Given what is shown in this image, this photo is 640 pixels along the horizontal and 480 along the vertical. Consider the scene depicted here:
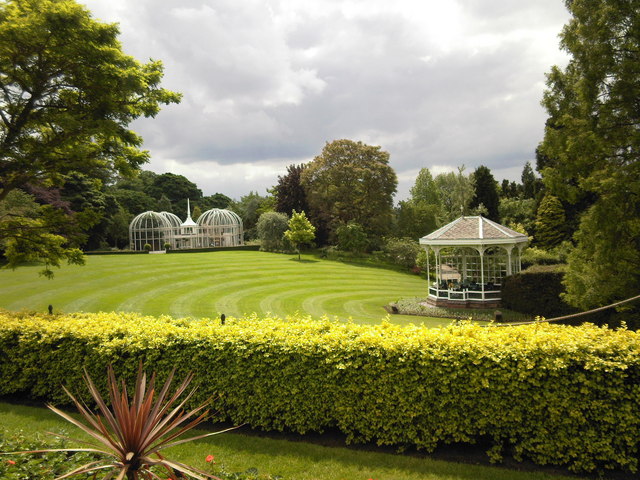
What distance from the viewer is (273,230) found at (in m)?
39.6

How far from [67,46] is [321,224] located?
115 feet

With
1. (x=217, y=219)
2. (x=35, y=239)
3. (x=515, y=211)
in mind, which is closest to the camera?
(x=35, y=239)

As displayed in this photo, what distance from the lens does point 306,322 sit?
6371 millimetres

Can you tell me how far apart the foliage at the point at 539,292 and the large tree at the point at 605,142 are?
5.11m

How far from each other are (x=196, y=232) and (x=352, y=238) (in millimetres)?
19078

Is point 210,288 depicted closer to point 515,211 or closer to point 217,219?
point 217,219

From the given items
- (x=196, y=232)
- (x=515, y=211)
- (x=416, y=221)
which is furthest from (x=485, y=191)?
(x=196, y=232)

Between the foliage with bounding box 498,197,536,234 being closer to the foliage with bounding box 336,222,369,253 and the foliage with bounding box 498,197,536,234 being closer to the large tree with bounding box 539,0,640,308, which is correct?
the foliage with bounding box 336,222,369,253

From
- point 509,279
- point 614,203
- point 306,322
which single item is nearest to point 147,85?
point 306,322

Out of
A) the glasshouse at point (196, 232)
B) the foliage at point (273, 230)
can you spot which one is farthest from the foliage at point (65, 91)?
the glasshouse at point (196, 232)

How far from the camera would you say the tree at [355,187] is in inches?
1613

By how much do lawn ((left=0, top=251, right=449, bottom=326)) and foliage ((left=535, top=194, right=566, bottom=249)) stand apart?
10.8m

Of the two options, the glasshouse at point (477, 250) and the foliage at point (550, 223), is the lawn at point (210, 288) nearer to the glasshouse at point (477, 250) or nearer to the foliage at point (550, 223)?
the glasshouse at point (477, 250)

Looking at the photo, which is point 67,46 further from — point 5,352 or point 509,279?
point 509,279
